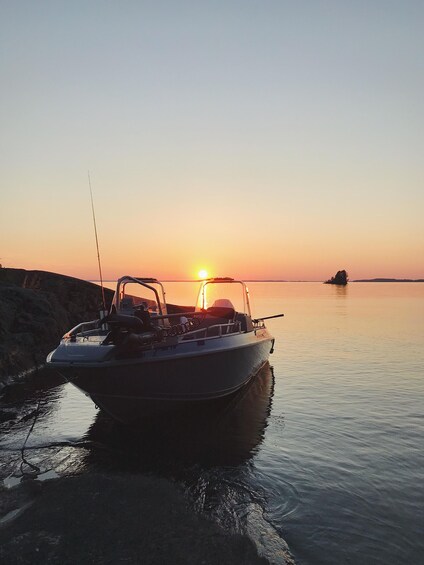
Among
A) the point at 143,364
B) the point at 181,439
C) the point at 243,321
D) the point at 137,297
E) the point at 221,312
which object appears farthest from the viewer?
the point at 243,321

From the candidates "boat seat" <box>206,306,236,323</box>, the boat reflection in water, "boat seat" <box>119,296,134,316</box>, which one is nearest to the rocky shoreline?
the boat reflection in water

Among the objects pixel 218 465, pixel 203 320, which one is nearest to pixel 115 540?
pixel 218 465

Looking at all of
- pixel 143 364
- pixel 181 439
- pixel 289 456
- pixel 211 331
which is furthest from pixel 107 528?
pixel 211 331

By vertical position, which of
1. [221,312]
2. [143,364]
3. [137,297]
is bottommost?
[143,364]

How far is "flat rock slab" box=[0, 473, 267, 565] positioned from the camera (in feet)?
14.2

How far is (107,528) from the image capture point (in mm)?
4812

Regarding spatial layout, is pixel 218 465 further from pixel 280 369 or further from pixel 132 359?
pixel 280 369

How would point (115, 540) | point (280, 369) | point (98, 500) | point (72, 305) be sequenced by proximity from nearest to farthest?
point (115, 540), point (98, 500), point (280, 369), point (72, 305)

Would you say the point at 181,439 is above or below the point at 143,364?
below

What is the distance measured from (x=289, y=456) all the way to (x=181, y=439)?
209 cm

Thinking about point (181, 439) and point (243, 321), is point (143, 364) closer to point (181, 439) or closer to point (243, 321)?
point (181, 439)

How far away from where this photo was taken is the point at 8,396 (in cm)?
1156

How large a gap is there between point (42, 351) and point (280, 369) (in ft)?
29.4

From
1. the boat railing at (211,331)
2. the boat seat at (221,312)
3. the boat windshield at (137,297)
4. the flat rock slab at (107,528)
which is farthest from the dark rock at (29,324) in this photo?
the flat rock slab at (107,528)
